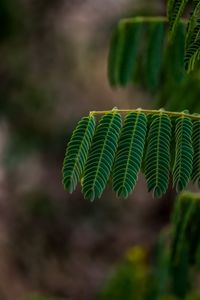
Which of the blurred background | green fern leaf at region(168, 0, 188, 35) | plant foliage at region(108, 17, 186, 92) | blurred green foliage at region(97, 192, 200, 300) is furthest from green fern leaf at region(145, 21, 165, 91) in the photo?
the blurred background

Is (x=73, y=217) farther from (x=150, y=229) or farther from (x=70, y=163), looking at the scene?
(x=70, y=163)

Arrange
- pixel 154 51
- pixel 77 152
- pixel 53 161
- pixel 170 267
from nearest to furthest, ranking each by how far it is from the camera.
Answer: pixel 77 152 < pixel 154 51 < pixel 170 267 < pixel 53 161

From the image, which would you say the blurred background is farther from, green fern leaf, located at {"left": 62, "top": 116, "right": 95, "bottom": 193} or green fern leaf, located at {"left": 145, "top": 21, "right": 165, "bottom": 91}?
green fern leaf, located at {"left": 62, "top": 116, "right": 95, "bottom": 193}

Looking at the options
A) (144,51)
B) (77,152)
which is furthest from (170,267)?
(77,152)

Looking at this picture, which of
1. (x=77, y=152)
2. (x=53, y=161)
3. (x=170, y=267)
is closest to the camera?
(x=77, y=152)

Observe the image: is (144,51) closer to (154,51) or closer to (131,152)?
(154,51)

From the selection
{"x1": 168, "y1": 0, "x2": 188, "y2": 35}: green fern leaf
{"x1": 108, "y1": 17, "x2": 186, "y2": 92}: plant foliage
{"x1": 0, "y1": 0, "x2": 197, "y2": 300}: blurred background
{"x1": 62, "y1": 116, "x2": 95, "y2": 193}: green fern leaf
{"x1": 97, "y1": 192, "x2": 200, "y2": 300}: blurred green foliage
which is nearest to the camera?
{"x1": 62, "y1": 116, "x2": 95, "y2": 193}: green fern leaf

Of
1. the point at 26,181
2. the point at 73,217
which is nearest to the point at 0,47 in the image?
the point at 26,181
